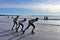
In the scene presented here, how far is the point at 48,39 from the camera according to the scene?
43.3 ft

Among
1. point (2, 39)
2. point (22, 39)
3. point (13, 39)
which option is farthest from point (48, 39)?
point (2, 39)

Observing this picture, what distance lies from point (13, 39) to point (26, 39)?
1202 mm

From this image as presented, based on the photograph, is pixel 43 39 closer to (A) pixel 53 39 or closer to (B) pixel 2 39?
(A) pixel 53 39

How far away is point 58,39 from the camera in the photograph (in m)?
13.3

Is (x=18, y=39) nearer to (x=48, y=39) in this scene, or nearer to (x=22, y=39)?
(x=22, y=39)

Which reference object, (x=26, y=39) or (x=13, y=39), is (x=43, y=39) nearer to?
(x=26, y=39)

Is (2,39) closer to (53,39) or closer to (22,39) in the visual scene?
(22,39)

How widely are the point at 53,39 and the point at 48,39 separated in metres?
0.52

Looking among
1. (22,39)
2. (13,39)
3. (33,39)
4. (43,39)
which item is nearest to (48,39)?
(43,39)

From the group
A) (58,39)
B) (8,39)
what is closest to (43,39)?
(58,39)

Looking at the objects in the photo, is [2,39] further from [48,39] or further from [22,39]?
[48,39]

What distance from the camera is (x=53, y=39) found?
43.8ft

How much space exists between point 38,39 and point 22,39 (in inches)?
58.6

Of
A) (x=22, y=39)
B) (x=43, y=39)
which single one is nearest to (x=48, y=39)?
(x=43, y=39)
